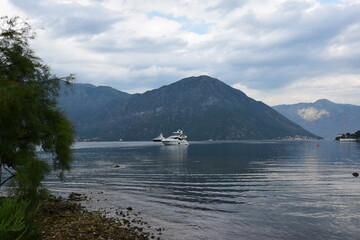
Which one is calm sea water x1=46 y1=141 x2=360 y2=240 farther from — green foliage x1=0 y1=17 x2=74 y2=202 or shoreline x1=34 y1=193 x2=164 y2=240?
green foliage x1=0 y1=17 x2=74 y2=202

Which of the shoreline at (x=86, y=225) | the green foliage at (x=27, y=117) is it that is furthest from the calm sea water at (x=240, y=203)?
the green foliage at (x=27, y=117)

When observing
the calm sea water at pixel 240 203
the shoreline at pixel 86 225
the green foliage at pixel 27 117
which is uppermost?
the green foliage at pixel 27 117

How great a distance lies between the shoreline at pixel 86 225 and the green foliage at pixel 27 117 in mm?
3382

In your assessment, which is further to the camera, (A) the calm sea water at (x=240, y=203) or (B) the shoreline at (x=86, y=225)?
(A) the calm sea water at (x=240, y=203)

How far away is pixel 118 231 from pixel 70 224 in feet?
13.9

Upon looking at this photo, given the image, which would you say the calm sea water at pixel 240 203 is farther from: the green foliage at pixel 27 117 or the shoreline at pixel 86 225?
Answer: the green foliage at pixel 27 117

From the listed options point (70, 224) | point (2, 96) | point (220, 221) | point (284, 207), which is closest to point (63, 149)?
point (70, 224)

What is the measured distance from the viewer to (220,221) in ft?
101

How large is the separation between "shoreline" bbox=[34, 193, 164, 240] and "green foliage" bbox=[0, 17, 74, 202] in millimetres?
3382

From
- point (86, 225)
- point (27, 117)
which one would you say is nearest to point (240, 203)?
point (86, 225)

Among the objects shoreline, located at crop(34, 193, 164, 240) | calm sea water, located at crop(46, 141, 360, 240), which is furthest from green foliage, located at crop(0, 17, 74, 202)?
calm sea water, located at crop(46, 141, 360, 240)

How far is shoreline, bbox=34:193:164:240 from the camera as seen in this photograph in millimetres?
22422

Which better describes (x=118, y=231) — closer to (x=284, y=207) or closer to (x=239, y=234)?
(x=239, y=234)

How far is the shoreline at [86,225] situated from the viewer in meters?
22.4
